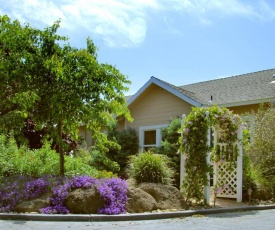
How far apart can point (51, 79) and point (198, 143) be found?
4.08 meters

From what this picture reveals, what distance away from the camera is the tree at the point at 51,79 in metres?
9.02

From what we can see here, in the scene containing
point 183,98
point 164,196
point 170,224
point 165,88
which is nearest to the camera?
point 170,224

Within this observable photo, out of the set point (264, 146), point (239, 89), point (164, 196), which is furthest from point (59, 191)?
point (239, 89)

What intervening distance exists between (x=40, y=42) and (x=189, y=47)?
419cm

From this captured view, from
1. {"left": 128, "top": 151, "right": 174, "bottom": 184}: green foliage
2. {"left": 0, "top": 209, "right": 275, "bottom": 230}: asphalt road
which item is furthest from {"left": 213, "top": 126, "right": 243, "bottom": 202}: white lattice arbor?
{"left": 0, "top": 209, "right": 275, "bottom": 230}: asphalt road

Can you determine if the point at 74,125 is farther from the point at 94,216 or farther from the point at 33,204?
the point at 94,216

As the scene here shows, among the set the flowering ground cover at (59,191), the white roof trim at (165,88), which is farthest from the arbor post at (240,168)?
the white roof trim at (165,88)

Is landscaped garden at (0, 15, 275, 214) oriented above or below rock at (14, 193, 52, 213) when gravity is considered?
above

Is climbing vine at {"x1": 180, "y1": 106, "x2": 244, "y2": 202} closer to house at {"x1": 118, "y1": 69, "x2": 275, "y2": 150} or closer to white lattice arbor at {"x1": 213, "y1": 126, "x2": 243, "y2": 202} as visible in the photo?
white lattice arbor at {"x1": 213, "y1": 126, "x2": 243, "y2": 202}

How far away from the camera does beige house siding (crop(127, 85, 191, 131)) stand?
16.2 metres

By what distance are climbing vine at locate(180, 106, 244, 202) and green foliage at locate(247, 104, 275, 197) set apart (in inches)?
64.2

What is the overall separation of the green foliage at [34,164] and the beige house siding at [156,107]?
5.70m

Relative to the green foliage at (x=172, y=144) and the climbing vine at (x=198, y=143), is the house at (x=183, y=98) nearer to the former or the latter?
the green foliage at (x=172, y=144)

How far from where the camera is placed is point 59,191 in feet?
27.0
